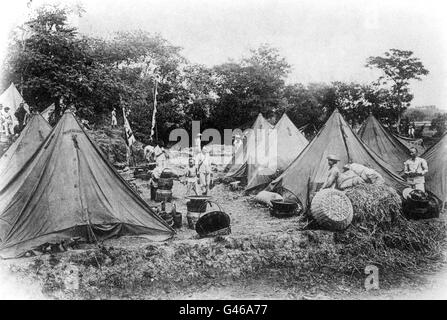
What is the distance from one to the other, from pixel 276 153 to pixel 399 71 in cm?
459

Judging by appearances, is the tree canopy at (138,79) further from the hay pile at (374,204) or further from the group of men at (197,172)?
the hay pile at (374,204)

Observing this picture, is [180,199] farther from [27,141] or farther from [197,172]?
[27,141]

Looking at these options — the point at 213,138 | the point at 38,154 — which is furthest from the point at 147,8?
the point at 213,138

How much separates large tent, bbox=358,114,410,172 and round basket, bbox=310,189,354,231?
7016 mm

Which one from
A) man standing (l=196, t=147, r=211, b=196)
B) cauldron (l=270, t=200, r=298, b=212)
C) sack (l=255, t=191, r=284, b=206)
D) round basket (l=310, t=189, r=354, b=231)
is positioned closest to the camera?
round basket (l=310, t=189, r=354, b=231)

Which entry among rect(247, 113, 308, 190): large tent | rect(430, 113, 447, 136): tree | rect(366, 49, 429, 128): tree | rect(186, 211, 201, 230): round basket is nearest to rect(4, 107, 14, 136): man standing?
rect(186, 211, 201, 230): round basket

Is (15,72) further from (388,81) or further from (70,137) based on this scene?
(388,81)

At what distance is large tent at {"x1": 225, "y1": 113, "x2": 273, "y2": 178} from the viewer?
13.6 meters

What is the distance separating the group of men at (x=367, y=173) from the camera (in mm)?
8352

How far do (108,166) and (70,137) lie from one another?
0.90 meters

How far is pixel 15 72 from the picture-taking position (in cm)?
995

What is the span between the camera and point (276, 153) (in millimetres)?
12695

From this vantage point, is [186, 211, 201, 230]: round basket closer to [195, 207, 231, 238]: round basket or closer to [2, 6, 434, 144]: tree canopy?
[195, 207, 231, 238]: round basket

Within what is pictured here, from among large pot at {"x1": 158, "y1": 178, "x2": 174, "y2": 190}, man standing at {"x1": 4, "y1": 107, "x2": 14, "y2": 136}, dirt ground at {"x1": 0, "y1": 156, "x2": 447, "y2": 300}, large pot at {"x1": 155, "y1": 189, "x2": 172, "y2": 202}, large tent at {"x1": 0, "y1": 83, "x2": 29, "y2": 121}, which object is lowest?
dirt ground at {"x1": 0, "y1": 156, "x2": 447, "y2": 300}
